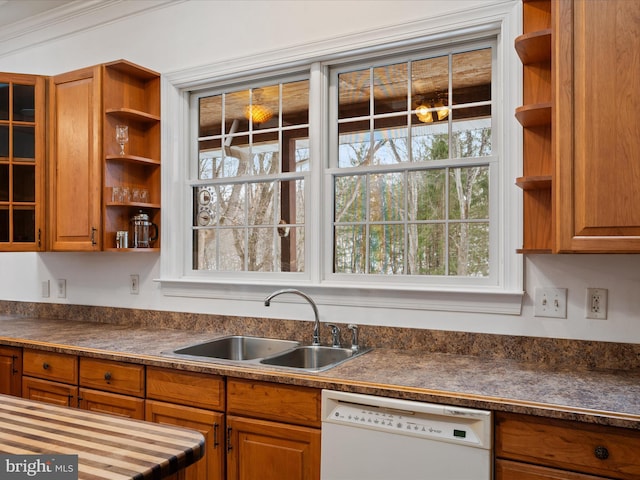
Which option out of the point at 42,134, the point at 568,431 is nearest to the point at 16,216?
the point at 42,134

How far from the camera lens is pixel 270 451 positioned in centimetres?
200

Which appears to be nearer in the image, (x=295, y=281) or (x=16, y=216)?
(x=295, y=281)

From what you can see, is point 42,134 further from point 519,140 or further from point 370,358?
point 519,140

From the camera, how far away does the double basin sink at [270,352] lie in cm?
238

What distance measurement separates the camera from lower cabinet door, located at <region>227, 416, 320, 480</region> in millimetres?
1916

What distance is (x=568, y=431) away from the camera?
155 centimetres

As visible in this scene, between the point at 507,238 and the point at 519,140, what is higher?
the point at 519,140

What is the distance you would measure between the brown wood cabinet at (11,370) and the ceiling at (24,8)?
7.28 feet

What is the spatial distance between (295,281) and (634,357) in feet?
5.04

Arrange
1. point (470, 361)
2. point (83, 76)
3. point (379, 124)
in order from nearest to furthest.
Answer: point (470, 361)
point (379, 124)
point (83, 76)

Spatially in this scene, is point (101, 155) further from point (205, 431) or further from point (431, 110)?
point (431, 110)

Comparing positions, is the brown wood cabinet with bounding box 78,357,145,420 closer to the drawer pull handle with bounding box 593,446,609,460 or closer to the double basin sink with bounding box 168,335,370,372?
the double basin sink with bounding box 168,335,370,372

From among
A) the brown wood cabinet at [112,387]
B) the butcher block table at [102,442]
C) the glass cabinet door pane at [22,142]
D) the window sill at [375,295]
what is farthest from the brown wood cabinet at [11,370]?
the butcher block table at [102,442]

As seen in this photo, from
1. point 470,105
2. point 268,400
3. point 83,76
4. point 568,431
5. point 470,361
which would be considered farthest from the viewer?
point 83,76
